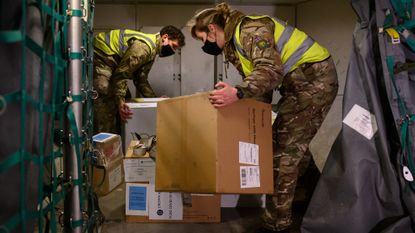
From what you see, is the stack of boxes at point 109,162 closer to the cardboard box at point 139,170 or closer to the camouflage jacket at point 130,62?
the cardboard box at point 139,170

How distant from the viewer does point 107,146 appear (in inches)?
105

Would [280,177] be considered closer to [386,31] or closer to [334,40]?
[386,31]

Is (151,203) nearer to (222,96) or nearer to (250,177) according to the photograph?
(250,177)

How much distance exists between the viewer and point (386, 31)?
1.37 meters

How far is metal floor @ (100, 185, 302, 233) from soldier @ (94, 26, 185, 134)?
87 centimetres

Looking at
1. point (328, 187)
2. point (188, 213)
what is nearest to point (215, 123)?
point (328, 187)

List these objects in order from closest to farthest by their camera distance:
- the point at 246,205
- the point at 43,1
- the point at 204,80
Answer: the point at 43,1
the point at 246,205
the point at 204,80

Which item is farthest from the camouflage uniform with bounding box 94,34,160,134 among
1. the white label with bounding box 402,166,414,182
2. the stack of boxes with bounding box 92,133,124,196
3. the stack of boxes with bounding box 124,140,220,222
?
the white label with bounding box 402,166,414,182

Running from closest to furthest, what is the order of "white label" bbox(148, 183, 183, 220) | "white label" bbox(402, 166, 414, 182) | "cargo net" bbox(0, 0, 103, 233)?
1. "cargo net" bbox(0, 0, 103, 233)
2. "white label" bbox(402, 166, 414, 182)
3. "white label" bbox(148, 183, 183, 220)

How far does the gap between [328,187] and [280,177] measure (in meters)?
0.48

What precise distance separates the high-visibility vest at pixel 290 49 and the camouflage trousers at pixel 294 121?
0.14ft

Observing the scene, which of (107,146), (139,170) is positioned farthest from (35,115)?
(107,146)

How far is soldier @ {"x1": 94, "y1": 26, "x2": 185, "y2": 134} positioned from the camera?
9.25ft

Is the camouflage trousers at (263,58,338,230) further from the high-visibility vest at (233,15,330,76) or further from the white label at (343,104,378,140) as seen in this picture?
the white label at (343,104,378,140)
